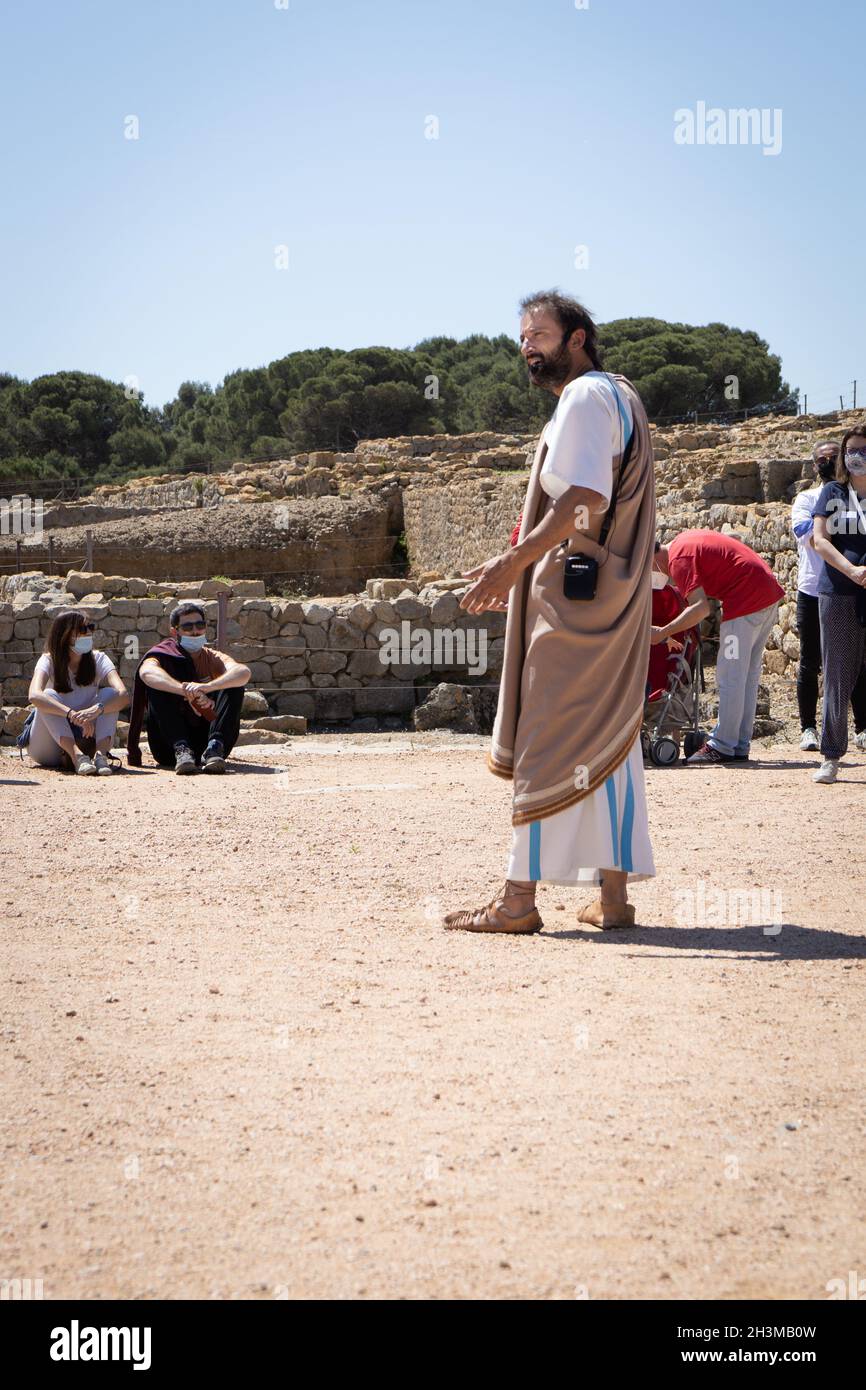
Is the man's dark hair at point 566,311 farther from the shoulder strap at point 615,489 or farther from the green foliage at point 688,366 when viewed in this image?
the green foliage at point 688,366

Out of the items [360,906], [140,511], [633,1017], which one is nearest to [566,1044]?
[633,1017]

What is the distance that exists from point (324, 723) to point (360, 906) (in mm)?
7457

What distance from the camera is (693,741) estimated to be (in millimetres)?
7812

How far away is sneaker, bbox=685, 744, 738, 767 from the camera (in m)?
7.55

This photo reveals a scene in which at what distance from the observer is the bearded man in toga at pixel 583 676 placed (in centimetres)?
373

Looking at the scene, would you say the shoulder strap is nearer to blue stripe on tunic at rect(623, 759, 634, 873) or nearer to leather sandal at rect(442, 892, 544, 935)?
blue stripe on tunic at rect(623, 759, 634, 873)

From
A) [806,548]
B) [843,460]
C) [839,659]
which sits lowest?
[839,659]

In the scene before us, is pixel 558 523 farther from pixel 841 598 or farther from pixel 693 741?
pixel 693 741

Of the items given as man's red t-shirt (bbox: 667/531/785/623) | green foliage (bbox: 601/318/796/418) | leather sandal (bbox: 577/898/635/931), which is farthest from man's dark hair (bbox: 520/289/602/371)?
green foliage (bbox: 601/318/796/418)

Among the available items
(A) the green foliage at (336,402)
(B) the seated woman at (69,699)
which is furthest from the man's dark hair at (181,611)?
(A) the green foliage at (336,402)

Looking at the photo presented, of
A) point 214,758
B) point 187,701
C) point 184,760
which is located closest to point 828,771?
point 214,758

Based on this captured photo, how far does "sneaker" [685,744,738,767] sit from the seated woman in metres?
3.53

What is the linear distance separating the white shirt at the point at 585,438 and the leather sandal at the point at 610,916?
123cm

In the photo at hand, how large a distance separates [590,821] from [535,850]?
186mm
